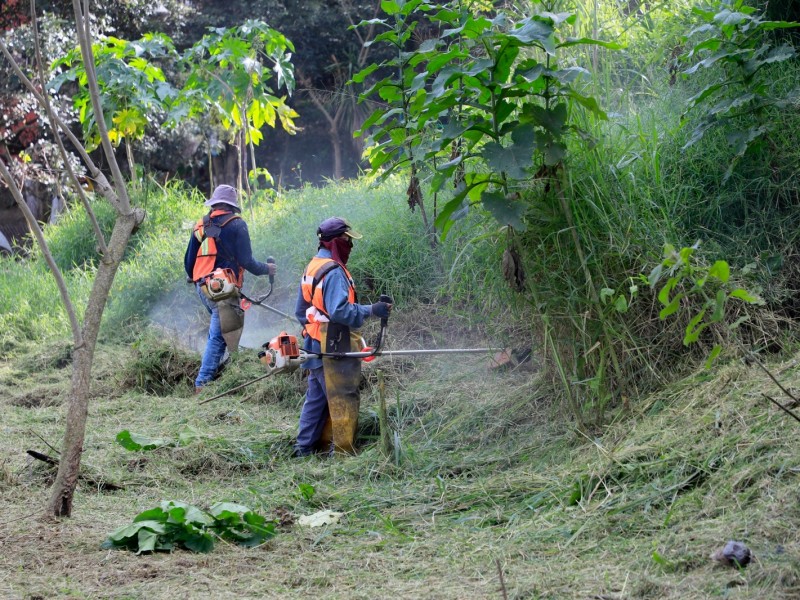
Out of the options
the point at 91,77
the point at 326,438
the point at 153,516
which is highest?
the point at 91,77

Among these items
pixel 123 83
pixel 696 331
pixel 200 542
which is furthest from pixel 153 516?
pixel 123 83

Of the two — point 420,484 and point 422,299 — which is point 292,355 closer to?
point 420,484

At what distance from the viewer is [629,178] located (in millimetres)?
5027

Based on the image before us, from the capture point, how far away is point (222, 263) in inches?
320

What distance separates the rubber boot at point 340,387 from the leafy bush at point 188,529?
1832 mm

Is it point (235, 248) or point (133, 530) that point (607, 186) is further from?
point (235, 248)

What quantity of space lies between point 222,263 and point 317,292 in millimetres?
2437

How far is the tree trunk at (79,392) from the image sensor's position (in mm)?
4238

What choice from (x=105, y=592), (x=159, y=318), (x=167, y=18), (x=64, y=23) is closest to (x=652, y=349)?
(x=105, y=592)

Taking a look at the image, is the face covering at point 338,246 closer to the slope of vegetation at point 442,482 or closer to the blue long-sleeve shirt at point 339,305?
the blue long-sleeve shirt at point 339,305

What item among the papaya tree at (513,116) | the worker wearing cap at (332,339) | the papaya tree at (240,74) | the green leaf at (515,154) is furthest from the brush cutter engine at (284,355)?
the papaya tree at (240,74)

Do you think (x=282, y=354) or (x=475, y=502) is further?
(x=282, y=354)

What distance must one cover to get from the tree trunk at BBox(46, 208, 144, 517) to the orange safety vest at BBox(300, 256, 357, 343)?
1731 mm

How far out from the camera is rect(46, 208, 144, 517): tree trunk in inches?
167
